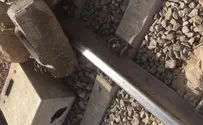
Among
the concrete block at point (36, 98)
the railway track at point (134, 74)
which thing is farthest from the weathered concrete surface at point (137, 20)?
the concrete block at point (36, 98)

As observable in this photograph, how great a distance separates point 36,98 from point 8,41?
0.70 m

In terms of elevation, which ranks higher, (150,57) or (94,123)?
(150,57)

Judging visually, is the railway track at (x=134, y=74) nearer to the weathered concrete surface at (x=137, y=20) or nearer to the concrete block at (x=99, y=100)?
the weathered concrete surface at (x=137, y=20)

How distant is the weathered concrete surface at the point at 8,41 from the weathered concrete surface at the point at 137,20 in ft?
Result: 3.84

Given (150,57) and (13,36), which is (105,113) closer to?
(150,57)

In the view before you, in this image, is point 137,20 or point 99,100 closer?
point 137,20

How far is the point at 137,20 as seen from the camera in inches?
162

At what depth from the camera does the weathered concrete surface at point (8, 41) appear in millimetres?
4629

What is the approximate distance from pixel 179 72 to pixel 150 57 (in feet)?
1.13

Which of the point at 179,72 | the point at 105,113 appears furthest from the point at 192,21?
the point at 105,113

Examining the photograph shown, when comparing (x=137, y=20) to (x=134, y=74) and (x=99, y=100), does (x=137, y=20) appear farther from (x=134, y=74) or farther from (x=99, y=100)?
(x=99, y=100)

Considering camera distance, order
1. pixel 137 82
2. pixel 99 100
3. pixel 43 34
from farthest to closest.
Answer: pixel 99 100 → pixel 43 34 → pixel 137 82

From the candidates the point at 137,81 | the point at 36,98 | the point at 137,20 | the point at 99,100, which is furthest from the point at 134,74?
the point at 36,98

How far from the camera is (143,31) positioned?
13.4 feet
